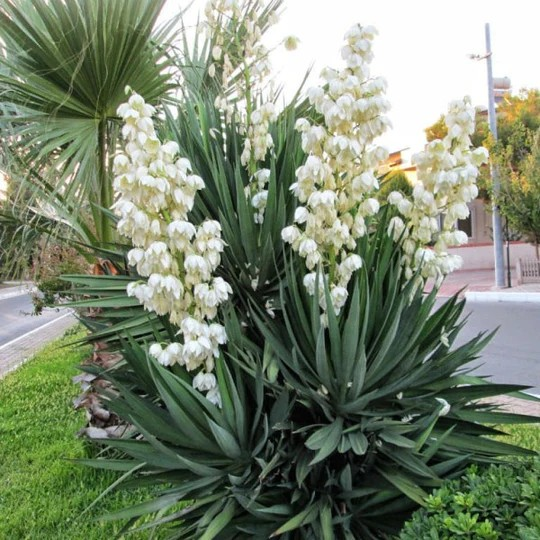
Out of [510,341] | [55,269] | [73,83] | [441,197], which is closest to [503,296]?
[510,341]

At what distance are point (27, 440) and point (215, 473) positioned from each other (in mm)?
3929

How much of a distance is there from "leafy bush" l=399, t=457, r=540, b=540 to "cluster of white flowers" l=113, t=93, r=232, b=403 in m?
0.90

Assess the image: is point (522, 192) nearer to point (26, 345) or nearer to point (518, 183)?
point (518, 183)

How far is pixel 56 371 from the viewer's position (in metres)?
8.54

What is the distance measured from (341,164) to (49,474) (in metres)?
3.56

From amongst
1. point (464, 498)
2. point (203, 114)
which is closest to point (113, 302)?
point (203, 114)

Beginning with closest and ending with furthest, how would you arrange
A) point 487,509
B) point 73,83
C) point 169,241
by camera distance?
1. point 487,509
2. point 169,241
3. point 73,83

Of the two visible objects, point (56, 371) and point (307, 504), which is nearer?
point (307, 504)

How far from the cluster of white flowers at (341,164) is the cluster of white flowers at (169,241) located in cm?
36

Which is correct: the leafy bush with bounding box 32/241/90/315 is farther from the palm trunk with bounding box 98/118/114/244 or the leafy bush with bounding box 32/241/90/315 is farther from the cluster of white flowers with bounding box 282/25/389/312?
the cluster of white flowers with bounding box 282/25/389/312

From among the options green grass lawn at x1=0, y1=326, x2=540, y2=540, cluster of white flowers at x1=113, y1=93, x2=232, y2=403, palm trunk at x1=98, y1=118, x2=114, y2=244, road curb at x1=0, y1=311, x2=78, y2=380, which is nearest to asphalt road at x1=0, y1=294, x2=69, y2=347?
road curb at x1=0, y1=311, x2=78, y2=380

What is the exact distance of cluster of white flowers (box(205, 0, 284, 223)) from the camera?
8.37 ft

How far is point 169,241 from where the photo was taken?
7.06 feet

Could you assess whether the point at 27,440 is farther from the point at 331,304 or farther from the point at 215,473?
the point at 331,304
